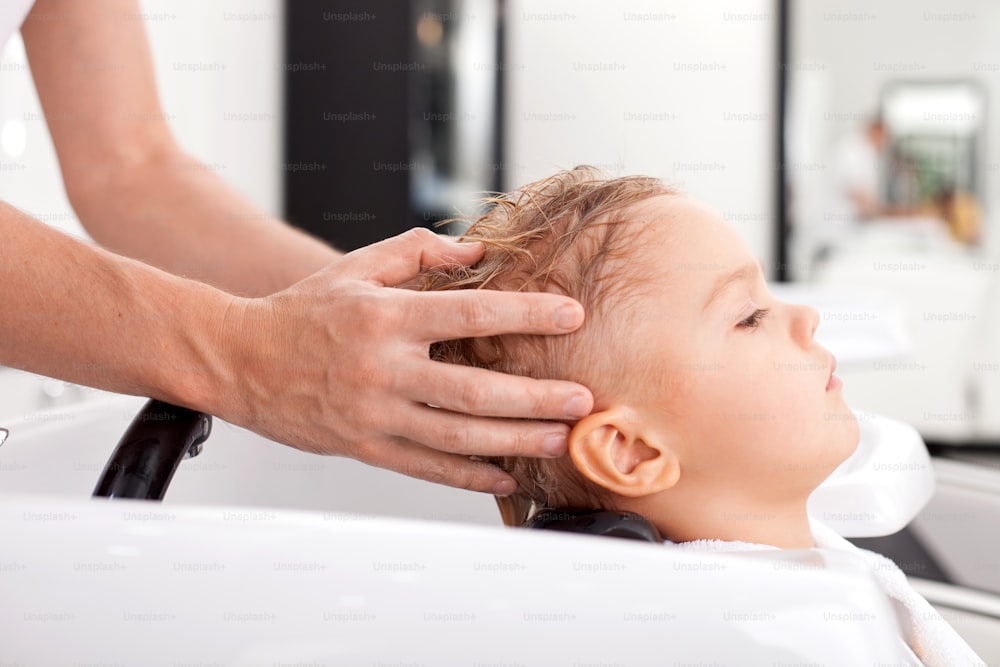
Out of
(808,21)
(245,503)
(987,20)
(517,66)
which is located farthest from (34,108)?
(987,20)

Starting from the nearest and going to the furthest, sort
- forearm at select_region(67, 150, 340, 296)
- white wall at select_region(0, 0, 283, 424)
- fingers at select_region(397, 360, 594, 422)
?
fingers at select_region(397, 360, 594, 422), forearm at select_region(67, 150, 340, 296), white wall at select_region(0, 0, 283, 424)

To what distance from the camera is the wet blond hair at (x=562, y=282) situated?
0.79m

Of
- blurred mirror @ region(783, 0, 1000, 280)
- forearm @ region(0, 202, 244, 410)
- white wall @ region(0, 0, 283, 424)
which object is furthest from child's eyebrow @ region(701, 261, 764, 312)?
blurred mirror @ region(783, 0, 1000, 280)

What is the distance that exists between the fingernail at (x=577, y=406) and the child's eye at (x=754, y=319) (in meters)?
0.17

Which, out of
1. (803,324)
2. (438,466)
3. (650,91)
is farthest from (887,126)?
(438,466)

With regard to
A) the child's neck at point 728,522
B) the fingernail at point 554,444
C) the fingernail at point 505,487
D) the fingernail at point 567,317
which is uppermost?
the fingernail at point 567,317

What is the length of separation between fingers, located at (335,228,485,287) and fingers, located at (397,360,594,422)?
4.3 inches

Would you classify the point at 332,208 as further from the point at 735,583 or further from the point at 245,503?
the point at 735,583

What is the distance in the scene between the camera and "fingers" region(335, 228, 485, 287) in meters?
0.78

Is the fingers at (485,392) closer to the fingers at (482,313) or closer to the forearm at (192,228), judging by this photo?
the fingers at (482,313)

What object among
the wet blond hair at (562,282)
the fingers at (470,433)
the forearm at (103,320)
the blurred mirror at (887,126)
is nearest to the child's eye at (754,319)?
the wet blond hair at (562,282)

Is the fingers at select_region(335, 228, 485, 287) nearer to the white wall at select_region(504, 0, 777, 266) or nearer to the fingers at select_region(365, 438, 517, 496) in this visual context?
the fingers at select_region(365, 438, 517, 496)

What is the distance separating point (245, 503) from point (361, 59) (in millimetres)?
2237

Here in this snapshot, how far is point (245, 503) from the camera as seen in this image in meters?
1.03
